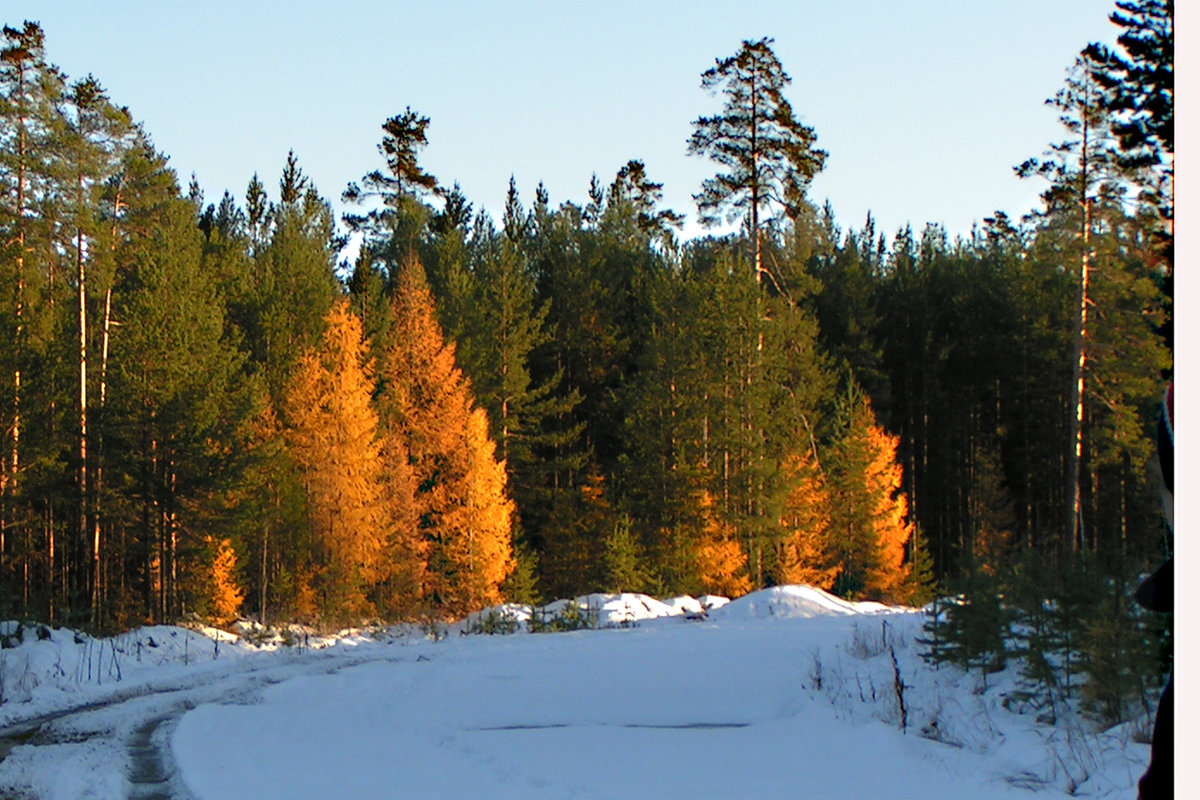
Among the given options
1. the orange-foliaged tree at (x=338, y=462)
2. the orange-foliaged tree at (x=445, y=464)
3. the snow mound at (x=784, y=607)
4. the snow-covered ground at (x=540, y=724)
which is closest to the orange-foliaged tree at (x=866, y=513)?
the orange-foliaged tree at (x=445, y=464)

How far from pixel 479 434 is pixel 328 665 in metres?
18.3

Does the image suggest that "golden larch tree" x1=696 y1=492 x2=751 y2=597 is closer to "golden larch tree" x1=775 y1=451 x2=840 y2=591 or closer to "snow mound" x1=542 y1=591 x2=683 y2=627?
"golden larch tree" x1=775 y1=451 x2=840 y2=591

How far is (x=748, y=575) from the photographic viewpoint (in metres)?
37.0

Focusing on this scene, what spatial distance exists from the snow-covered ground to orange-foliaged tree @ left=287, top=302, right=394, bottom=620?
13188 mm

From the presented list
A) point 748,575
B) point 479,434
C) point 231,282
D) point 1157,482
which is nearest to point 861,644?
point 1157,482

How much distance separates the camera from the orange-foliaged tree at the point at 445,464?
3306 cm

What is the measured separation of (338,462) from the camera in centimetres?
3100

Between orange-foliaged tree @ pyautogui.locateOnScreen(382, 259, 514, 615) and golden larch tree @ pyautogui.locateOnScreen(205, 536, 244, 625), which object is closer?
golden larch tree @ pyautogui.locateOnScreen(205, 536, 244, 625)

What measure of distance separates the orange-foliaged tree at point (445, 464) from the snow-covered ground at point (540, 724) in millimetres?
15131

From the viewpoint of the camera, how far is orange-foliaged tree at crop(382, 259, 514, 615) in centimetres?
3306

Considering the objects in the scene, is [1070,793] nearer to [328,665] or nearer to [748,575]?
[328,665]

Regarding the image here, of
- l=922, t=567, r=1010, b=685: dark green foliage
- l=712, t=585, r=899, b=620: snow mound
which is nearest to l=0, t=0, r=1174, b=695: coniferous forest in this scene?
l=922, t=567, r=1010, b=685: dark green foliage

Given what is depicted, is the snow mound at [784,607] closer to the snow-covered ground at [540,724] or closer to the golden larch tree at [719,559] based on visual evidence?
the snow-covered ground at [540,724]

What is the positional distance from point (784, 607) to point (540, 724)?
→ 1463 cm
